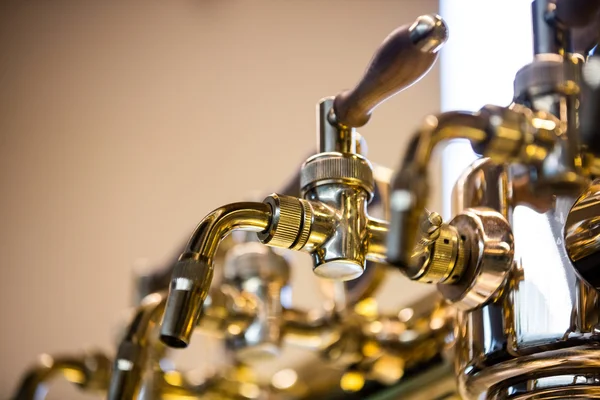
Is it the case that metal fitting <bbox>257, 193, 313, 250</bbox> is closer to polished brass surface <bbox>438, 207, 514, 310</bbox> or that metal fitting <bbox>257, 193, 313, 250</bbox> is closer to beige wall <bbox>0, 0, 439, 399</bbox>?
polished brass surface <bbox>438, 207, 514, 310</bbox>

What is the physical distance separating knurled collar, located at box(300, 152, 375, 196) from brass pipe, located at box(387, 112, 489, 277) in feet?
0.16

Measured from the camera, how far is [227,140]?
41.8 inches

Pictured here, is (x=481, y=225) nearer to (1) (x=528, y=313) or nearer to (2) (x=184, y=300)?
(1) (x=528, y=313)

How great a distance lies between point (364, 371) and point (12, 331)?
597 millimetres

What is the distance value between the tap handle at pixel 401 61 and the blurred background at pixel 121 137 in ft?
1.91

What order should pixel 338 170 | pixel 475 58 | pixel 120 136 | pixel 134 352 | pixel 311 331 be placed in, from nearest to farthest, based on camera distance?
pixel 338 170 < pixel 134 352 < pixel 311 331 < pixel 475 58 < pixel 120 136

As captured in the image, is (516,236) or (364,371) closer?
(516,236)

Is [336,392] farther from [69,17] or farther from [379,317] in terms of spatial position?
[69,17]

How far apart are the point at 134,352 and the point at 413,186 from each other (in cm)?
27

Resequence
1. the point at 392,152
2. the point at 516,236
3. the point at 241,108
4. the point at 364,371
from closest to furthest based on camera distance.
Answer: the point at 516,236, the point at 364,371, the point at 392,152, the point at 241,108

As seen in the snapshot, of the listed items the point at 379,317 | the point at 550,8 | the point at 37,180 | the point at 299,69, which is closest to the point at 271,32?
the point at 299,69

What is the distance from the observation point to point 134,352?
540 mm

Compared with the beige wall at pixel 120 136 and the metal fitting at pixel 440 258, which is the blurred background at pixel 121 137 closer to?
the beige wall at pixel 120 136

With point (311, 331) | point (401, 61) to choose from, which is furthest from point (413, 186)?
point (311, 331)
